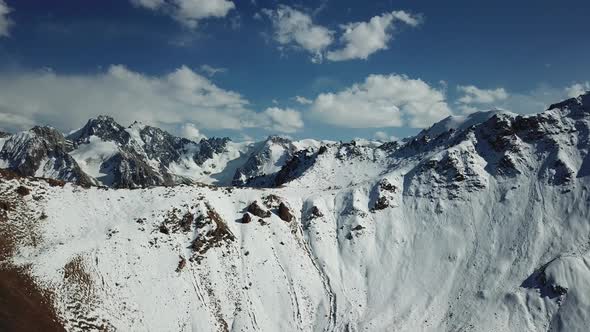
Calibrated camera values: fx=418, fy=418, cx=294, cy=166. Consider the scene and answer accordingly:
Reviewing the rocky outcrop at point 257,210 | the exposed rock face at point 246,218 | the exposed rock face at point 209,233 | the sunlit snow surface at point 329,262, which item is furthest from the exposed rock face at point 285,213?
the exposed rock face at point 209,233

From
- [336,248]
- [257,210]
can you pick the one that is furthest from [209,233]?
[336,248]

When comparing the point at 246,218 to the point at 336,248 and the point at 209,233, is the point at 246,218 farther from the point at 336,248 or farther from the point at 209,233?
the point at 336,248

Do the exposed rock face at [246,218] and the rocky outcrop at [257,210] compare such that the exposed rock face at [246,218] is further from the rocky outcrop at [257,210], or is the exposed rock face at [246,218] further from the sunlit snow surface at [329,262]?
the rocky outcrop at [257,210]

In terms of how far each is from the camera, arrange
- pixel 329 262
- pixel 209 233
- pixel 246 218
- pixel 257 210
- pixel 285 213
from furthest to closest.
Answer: pixel 285 213 → pixel 257 210 → pixel 246 218 → pixel 329 262 → pixel 209 233

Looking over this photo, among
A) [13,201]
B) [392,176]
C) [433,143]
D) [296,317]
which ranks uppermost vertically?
[433,143]

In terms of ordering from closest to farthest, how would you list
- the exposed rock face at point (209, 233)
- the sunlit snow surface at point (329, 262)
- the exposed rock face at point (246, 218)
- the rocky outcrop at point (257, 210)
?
the sunlit snow surface at point (329, 262) < the exposed rock face at point (209, 233) < the exposed rock face at point (246, 218) < the rocky outcrop at point (257, 210)

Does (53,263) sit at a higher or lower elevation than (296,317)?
higher

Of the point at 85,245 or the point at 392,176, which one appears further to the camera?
the point at 392,176

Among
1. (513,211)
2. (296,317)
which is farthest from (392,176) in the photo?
(296,317)

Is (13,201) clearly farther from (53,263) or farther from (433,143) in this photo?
(433,143)
